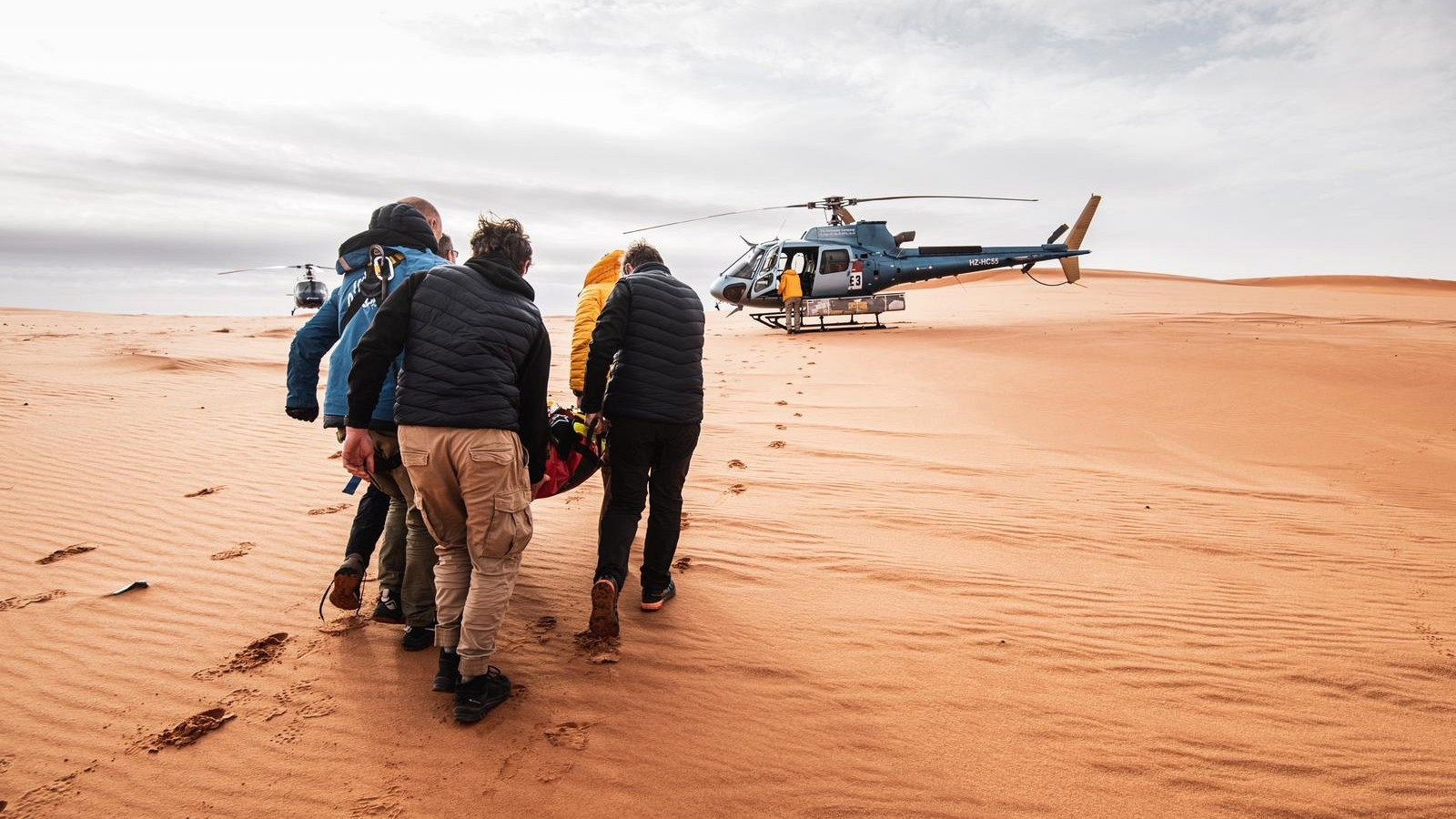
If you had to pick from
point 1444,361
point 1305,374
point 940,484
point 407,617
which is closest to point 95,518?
point 407,617

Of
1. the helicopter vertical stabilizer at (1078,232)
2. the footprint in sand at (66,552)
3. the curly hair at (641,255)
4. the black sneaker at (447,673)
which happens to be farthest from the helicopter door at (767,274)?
the black sneaker at (447,673)

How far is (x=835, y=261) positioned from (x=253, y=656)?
16.8m

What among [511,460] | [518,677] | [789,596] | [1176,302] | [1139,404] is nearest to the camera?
[511,460]

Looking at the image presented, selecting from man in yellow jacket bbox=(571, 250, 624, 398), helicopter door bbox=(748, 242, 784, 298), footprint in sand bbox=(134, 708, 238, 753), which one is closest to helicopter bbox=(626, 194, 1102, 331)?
helicopter door bbox=(748, 242, 784, 298)

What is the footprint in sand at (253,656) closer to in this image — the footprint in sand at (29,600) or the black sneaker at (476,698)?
the black sneaker at (476,698)

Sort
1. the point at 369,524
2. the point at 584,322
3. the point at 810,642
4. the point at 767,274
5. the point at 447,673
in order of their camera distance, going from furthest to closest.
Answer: the point at 767,274 → the point at 584,322 → the point at 369,524 → the point at 810,642 → the point at 447,673

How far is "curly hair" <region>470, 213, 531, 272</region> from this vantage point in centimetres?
295

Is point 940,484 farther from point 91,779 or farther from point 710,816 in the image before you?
point 91,779

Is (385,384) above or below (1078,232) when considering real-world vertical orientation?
below

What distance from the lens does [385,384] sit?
308 centimetres

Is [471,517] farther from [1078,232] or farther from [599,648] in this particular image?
[1078,232]

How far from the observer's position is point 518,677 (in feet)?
10.4

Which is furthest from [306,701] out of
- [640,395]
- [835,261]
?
[835,261]

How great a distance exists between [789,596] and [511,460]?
1991 millimetres
